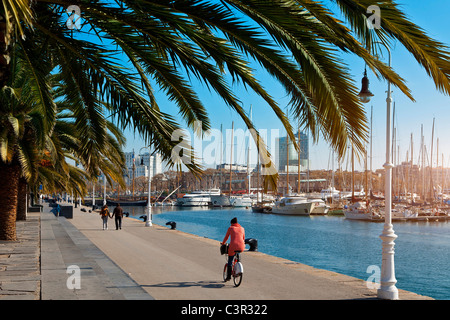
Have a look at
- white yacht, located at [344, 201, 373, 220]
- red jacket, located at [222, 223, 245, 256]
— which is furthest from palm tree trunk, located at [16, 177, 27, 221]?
white yacht, located at [344, 201, 373, 220]

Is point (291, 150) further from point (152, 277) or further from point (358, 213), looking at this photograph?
point (152, 277)

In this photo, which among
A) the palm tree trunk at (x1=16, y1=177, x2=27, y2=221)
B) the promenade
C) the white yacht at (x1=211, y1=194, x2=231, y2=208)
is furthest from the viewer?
the white yacht at (x1=211, y1=194, x2=231, y2=208)

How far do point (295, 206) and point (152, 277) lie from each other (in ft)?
211

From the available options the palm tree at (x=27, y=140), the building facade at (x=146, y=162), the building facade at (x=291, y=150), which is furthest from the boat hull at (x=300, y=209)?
the palm tree at (x=27, y=140)

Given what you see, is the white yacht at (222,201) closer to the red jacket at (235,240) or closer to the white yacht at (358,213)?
the white yacht at (358,213)

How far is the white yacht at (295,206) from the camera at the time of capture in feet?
244

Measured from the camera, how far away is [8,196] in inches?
593

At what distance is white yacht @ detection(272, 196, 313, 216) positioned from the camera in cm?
7438

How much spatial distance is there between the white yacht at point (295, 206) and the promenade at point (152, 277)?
191ft

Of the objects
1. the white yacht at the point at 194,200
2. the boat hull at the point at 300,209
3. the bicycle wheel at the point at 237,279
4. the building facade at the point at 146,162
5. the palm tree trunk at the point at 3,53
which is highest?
the palm tree trunk at the point at 3,53

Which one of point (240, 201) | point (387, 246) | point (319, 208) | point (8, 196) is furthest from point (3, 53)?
point (240, 201)

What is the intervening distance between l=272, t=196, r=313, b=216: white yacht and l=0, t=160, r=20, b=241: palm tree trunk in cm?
6192

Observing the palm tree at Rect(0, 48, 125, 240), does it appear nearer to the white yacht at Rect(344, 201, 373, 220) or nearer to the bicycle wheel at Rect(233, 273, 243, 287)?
the bicycle wheel at Rect(233, 273, 243, 287)
